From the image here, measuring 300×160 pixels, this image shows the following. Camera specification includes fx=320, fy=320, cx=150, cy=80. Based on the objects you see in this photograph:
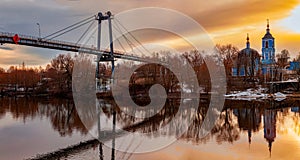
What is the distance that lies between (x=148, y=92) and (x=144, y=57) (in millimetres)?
4555

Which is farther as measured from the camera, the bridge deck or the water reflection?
the bridge deck

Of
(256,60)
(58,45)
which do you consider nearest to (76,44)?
(58,45)

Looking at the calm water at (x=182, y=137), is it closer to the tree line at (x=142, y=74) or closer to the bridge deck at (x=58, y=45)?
the bridge deck at (x=58, y=45)

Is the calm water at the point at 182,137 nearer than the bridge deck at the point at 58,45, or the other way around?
the calm water at the point at 182,137

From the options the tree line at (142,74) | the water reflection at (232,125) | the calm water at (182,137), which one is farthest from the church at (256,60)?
the calm water at (182,137)

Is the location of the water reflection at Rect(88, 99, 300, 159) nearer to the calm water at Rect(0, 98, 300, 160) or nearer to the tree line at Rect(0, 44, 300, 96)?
the calm water at Rect(0, 98, 300, 160)

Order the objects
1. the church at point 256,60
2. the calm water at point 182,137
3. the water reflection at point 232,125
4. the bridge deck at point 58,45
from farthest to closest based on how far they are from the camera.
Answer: the church at point 256,60
the bridge deck at point 58,45
the water reflection at point 232,125
the calm water at point 182,137

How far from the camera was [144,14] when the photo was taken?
30.9 ft

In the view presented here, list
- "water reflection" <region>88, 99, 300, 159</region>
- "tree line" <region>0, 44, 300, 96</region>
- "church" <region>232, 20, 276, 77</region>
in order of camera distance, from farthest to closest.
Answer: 1. "church" <region>232, 20, 276, 77</region>
2. "tree line" <region>0, 44, 300, 96</region>
3. "water reflection" <region>88, 99, 300, 159</region>

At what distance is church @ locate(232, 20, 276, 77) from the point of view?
30328mm

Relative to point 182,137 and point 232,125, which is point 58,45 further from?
point 182,137

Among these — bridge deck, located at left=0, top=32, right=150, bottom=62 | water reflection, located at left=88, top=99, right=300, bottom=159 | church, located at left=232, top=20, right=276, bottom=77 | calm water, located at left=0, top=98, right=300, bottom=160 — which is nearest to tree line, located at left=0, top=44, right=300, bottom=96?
→ church, located at left=232, top=20, right=276, bottom=77

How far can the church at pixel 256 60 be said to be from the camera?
3033cm

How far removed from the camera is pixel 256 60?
33.4 m
